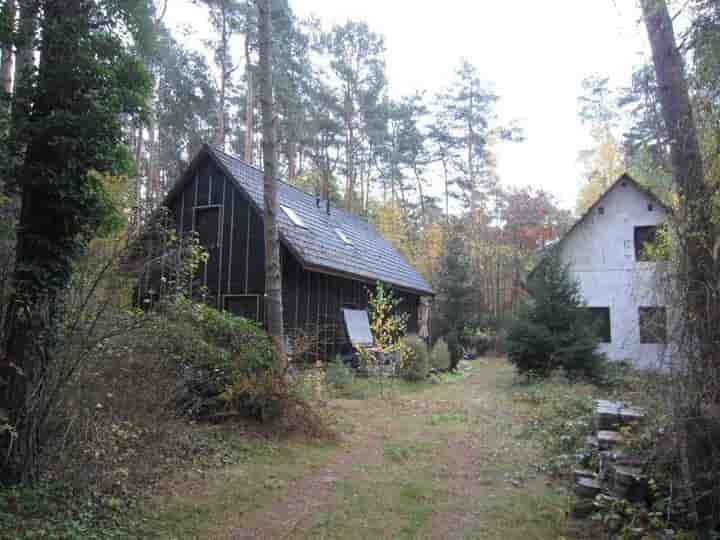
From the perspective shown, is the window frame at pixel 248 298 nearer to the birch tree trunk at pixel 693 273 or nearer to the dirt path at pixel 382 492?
the dirt path at pixel 382 492

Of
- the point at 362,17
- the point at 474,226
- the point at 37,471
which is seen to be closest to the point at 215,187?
the point at 37,471

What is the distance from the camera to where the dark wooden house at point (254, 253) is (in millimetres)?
11922

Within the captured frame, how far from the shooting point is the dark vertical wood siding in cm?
1196

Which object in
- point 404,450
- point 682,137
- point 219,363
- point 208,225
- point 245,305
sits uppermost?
point 208,225

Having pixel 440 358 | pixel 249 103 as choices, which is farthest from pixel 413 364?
pixel 249 103

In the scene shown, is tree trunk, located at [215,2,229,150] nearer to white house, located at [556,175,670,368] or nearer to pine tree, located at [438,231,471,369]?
pine tree, located at [438,231,471,369]

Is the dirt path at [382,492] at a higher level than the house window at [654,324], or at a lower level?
lower

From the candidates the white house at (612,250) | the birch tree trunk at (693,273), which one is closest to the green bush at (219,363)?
the birch tree trunk at (693,273)

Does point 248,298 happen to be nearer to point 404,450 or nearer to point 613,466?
point 404,450

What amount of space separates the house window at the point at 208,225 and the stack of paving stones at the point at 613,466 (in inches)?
401

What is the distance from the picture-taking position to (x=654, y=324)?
3.82 metres

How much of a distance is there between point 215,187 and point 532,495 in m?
10.9

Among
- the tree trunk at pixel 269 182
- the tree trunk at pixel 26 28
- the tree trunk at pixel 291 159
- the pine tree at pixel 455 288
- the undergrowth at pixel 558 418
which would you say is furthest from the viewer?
the tree trunk at pixel 291 159

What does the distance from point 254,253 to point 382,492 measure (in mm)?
8439
